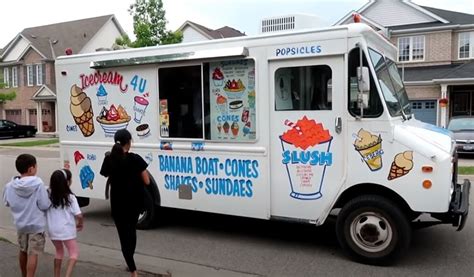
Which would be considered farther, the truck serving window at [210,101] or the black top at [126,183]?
the truck serving window at [210,101]

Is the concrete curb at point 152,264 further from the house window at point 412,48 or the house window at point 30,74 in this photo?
the house window at point 30,74

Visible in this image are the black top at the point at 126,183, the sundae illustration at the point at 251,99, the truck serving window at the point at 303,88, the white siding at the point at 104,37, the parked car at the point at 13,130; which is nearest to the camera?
the black top at the point at 126,183

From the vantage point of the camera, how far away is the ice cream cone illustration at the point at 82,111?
724 cm

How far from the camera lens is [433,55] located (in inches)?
1053

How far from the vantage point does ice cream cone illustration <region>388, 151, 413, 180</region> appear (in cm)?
494

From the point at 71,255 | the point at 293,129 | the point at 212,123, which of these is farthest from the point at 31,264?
the point at 293,129

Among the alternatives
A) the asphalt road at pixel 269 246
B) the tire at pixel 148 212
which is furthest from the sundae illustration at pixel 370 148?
the tire at pixel 148 212

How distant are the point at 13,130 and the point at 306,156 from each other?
112ft

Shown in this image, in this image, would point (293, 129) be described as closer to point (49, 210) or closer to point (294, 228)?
point (294, 228)

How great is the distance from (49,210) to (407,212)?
12.7 ft

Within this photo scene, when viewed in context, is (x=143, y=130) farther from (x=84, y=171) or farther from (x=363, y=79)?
(x=363, y=79)

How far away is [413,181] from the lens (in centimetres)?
493

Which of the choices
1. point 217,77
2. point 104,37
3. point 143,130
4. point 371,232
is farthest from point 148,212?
point 104,37

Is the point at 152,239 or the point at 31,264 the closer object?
the point at 31,264
